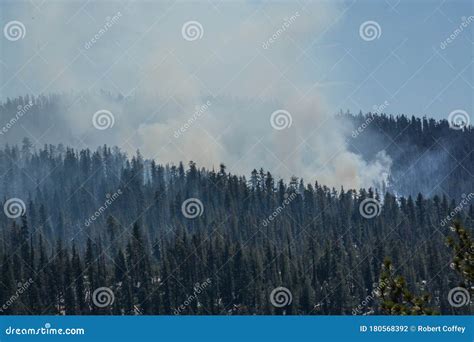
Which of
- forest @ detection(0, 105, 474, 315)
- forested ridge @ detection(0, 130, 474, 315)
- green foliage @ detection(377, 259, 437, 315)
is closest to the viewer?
green foliage @ detection(377, 259, 437, 315)

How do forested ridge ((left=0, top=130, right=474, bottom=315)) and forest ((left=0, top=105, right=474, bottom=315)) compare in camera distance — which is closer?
forest ((left=0, top=105, right=474, bottom=315))

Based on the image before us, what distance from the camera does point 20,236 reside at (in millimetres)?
119375

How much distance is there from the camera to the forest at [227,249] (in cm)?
9300

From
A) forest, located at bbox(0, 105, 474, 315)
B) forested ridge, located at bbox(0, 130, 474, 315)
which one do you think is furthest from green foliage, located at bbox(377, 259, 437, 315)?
forested ridge, located at bbox(0, 130, 474, 315)

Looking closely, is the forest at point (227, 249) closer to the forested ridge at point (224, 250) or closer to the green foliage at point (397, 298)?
the forested ridge at point (224, 250)

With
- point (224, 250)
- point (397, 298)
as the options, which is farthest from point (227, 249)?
point (397, 298)

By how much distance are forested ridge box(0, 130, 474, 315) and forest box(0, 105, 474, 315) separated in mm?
293

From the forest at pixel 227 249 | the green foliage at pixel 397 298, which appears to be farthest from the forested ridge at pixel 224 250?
the green foliage at pixel 397 298

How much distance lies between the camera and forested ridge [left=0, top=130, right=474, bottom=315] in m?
93.8

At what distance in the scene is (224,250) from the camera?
106062 millimetres

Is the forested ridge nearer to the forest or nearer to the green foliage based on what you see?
the forest

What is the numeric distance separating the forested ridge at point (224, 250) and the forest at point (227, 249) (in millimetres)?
293

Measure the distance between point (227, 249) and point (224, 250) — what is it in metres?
0.81

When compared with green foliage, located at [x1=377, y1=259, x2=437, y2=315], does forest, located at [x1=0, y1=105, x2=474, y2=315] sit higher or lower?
higher
